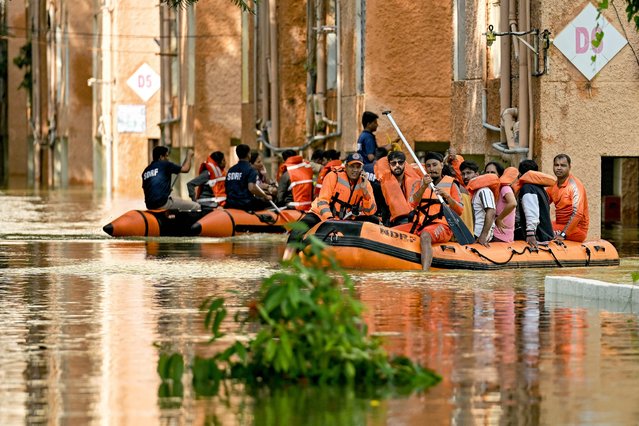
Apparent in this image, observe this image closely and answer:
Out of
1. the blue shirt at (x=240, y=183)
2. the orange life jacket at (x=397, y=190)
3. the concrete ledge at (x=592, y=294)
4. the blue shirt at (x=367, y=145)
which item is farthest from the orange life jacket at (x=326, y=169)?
the concrete ledge at (x=592, y=294)

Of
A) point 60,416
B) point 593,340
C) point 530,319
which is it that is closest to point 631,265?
point 530,319

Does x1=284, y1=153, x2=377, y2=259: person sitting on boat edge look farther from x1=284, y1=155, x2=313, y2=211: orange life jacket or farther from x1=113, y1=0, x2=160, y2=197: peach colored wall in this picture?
x1=113, y1=0, x2=160, y2=197: peach colored wall

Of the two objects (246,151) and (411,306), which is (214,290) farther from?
(246,151)

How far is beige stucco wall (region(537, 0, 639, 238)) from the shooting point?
25.9 m

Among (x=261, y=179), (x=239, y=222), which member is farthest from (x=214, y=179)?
(x=239, y=222)

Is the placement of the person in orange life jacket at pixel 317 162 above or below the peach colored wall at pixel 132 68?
below

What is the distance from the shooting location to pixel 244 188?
31.2m

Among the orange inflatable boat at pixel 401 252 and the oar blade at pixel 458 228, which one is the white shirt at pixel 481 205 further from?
the orange inflatable boat at pixel 401 252

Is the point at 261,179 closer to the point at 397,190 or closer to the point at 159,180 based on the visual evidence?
the point at 159,180

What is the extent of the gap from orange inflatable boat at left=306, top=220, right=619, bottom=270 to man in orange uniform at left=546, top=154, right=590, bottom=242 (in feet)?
3.42

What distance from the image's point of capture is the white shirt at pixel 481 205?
837 inches

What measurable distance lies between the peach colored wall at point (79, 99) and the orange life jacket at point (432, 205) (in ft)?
187

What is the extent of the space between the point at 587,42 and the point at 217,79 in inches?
942

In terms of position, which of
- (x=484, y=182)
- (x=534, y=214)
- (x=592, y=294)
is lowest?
(x=592, y=294)
